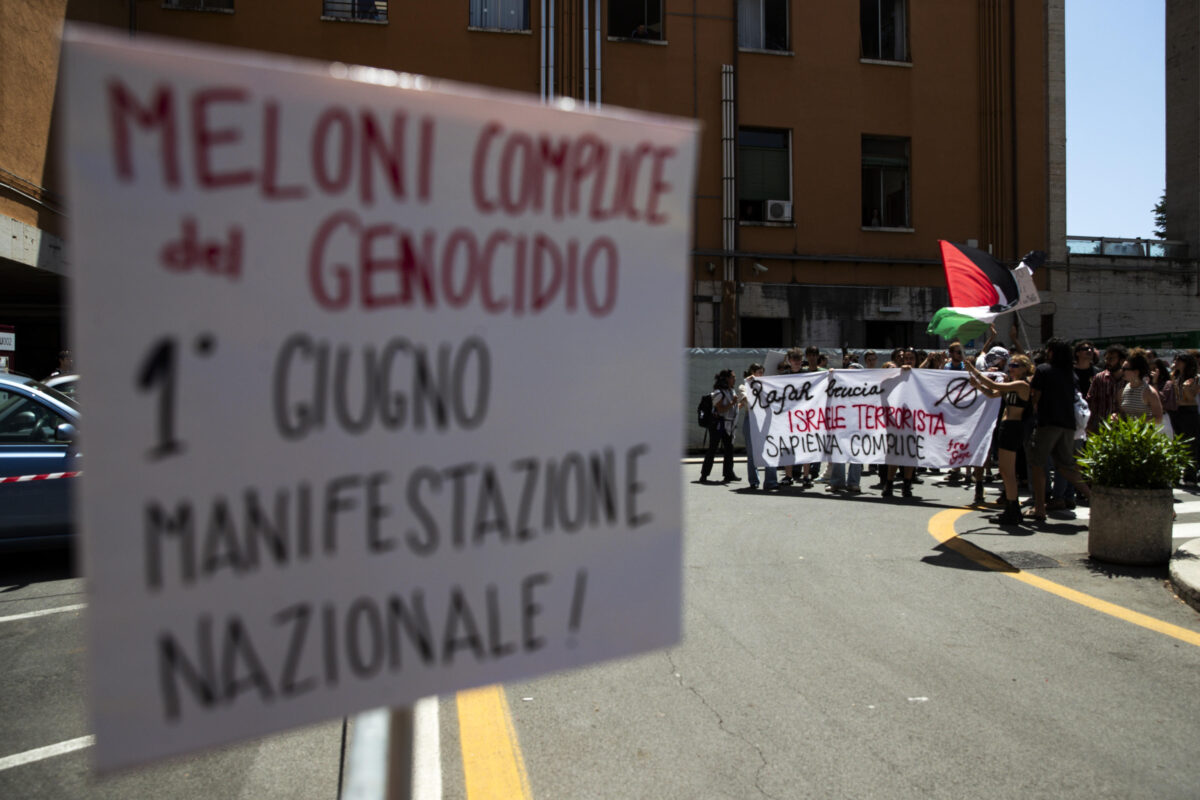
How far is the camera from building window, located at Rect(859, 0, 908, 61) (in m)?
24.6

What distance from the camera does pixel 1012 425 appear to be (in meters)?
9.29

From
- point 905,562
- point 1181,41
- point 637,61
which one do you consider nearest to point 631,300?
point 905,562

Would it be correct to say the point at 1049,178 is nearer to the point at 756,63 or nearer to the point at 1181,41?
the point at 1181,41

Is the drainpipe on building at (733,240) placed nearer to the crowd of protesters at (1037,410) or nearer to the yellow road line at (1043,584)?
the crowd of protesters at (1037,410)

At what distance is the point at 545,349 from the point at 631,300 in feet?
0.70

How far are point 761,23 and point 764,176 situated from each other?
→ 160 inches

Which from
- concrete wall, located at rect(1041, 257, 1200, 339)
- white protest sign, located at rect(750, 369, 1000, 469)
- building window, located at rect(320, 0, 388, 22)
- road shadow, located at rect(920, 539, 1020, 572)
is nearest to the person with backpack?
white protest sign, located at rect(750, 369, 1000, 469)

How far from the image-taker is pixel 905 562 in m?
7.78

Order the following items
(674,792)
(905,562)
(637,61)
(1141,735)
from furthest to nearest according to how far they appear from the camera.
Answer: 1. (637,61)
2. (905,562)
3. (1141,735)
4. (674,792)

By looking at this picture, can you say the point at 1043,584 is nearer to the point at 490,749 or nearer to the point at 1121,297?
the point at 490,749

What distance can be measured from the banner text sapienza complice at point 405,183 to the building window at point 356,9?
22387 mm

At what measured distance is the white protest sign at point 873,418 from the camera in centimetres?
1112

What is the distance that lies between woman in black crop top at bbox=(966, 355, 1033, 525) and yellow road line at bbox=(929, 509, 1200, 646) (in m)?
0.64

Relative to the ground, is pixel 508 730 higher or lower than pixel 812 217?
lower
